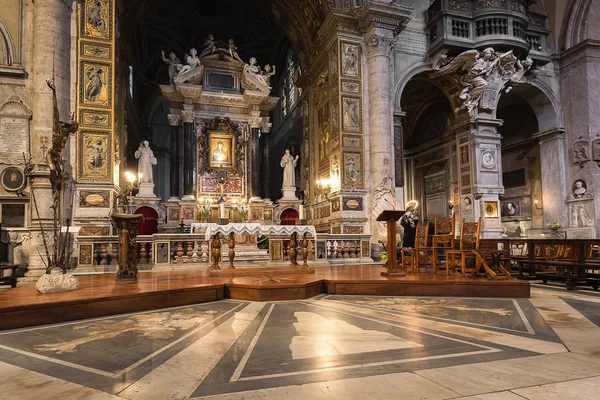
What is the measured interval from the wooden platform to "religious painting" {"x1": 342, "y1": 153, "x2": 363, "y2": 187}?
7.30 m

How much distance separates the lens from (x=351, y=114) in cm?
1444

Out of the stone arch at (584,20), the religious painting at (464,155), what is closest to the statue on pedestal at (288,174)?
the religious painting at (464,155)

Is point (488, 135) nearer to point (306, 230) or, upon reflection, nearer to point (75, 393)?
point (306, 230)

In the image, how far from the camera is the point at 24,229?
10117mm

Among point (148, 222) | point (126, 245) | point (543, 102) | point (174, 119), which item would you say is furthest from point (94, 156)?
point (543, 102)

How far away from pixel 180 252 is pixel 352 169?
6.77m

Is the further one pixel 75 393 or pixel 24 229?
pixel 24 229

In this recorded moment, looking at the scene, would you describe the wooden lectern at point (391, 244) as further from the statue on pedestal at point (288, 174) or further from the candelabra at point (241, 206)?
the statue on pedestal at point (288, 174)

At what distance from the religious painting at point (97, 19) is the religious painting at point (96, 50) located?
27 cm

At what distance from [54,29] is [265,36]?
1627 centimetres

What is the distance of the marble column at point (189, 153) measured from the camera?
17.9 m

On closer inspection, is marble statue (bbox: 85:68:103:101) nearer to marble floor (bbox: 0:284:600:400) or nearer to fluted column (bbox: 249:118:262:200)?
fluted column (bbox: 249:118:262:200)

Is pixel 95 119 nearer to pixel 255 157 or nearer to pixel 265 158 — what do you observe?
pixel 255 157

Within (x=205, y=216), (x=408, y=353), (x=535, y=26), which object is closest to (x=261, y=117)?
(x=205, y=216)
